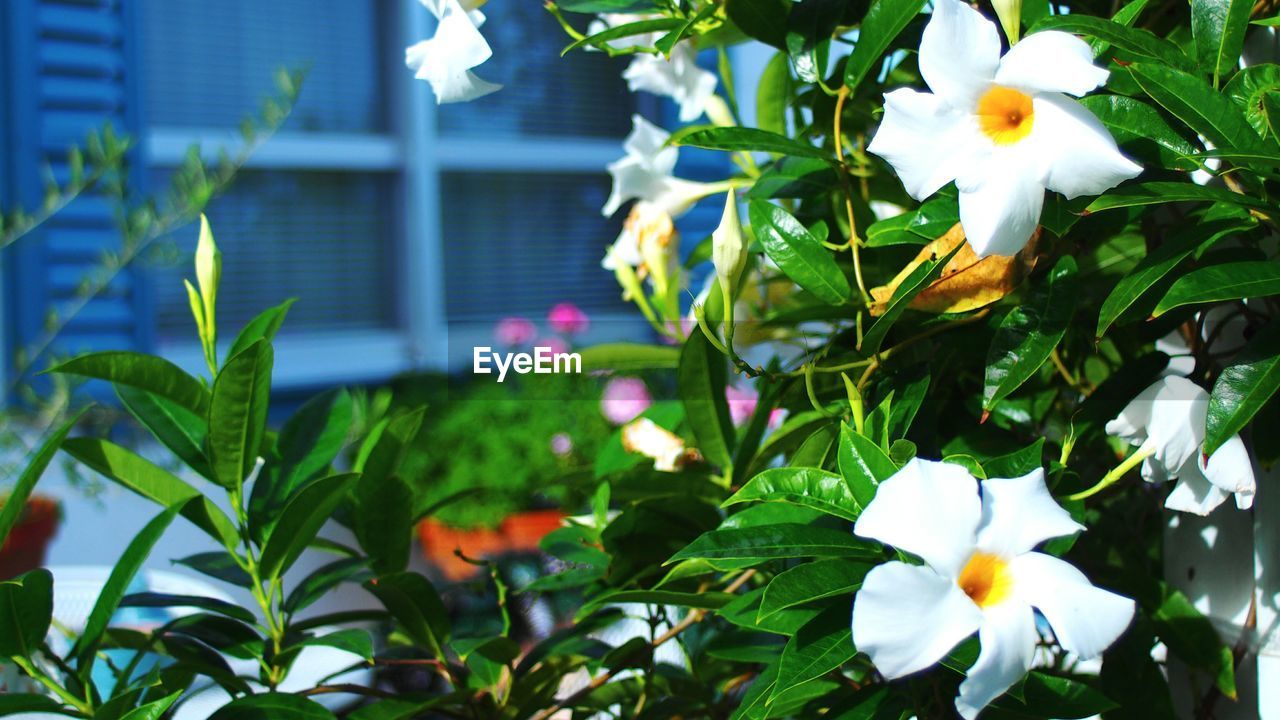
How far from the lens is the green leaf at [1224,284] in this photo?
0.43m

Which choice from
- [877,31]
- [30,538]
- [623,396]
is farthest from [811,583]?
[623,396]

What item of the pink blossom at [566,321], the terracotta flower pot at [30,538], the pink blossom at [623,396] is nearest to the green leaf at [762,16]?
the terracotta flower pot at [30,538]

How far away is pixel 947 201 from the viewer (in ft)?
1.67

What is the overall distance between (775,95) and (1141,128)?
289mm

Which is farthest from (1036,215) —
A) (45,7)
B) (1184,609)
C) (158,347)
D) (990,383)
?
(158,347)

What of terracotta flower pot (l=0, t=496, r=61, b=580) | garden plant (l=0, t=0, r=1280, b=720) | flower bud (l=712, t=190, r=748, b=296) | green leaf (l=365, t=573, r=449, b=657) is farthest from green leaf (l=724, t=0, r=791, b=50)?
terracotta flower pot (l=0, t=496, r=61, b=580)

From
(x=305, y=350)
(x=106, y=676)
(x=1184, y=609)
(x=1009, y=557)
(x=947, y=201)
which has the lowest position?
(x=305, y=350)

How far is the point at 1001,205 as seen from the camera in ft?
1.36

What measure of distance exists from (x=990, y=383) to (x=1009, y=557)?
0.09 metres

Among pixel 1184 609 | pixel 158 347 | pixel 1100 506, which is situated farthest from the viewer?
pixel 158 347

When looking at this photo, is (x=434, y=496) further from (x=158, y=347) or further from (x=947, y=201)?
(x=947, y=201)

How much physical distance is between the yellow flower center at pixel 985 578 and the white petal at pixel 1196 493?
153 mm

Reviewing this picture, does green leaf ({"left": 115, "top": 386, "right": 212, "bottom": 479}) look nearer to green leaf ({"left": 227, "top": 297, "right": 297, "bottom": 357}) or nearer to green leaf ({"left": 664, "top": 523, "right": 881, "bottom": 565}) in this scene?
green leaf ({"left": 227, "top": 297, "right": 297, "bottom": 357})

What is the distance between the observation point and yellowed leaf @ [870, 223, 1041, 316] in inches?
19.8
